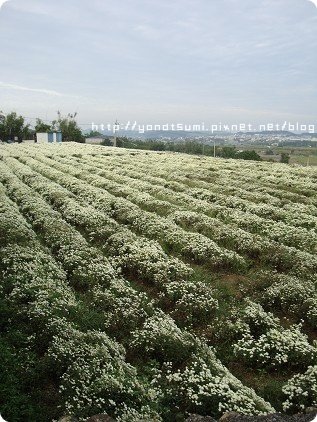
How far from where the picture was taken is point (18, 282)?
9.81m

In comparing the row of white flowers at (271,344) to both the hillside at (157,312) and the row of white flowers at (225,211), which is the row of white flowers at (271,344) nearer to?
the hillside at (157,312)

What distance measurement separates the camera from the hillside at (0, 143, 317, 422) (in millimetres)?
6719

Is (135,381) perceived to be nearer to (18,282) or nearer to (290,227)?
(18,282)

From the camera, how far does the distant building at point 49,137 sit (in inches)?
2910

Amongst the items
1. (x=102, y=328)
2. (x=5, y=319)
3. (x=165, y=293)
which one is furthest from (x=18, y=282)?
(x=165, y=293)

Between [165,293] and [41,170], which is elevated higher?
[41,170]

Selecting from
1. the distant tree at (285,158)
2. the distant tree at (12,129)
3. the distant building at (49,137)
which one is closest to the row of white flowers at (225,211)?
the distant tree at (285,158)

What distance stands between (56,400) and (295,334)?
4.75m

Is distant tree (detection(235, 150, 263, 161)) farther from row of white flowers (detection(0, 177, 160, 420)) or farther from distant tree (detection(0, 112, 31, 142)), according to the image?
row of white flowers (detection(0, 177, 160, 420))

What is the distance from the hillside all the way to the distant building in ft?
196

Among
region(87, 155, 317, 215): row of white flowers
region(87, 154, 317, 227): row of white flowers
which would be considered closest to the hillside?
region(87, 154, 317, 227): row of white flowers

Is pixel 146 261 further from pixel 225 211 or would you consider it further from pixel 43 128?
pixel 43 128

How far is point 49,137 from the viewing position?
7650cm

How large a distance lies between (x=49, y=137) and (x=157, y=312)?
2846 inches
